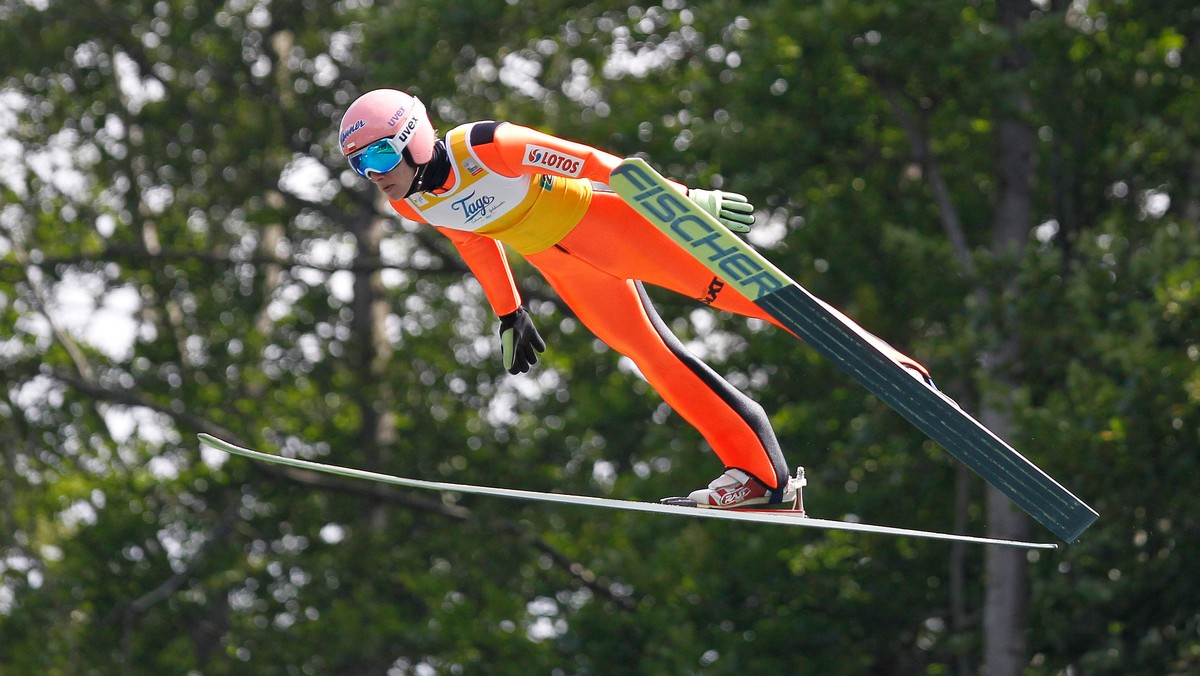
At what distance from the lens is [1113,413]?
957 cm

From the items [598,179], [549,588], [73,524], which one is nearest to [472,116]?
[549,588]

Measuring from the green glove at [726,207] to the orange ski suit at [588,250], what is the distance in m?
0.19

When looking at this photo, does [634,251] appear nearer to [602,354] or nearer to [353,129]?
[353,129]

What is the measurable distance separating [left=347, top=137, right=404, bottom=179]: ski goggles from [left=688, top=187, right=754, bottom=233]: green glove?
0.89 meters

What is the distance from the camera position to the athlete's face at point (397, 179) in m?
4.95

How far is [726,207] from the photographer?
5.21 metres

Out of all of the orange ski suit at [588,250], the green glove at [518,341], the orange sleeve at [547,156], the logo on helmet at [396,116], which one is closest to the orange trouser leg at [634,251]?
the orange ski suit at [588,250]

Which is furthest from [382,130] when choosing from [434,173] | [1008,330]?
[1008,330]

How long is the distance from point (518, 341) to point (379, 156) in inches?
35.0

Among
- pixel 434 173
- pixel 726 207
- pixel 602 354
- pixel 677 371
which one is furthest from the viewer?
pixel 602 354

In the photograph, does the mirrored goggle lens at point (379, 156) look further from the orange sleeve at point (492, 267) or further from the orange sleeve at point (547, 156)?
the orange sleeve at point (492, 267)

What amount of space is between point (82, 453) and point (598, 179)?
520 inches

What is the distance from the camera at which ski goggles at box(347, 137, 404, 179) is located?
490 centimetres

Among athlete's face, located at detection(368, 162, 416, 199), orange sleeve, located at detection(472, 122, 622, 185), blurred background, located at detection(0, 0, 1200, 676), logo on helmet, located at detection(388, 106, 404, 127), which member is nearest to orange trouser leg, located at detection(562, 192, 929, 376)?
orange sleeve, located at detection(472, 122, 622, 185)
